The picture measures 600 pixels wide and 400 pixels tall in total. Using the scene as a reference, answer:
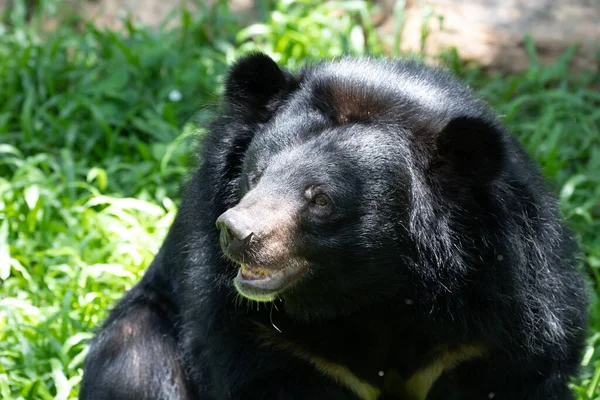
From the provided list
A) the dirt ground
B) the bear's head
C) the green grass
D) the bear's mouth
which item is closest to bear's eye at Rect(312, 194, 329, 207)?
the bear's head

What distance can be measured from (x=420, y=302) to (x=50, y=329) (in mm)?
2696

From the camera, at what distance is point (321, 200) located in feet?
13.7

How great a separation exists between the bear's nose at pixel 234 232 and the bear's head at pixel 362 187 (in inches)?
2.4

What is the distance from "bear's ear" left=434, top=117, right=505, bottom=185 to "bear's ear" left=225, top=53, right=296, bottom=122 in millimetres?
800

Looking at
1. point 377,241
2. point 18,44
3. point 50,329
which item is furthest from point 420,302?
point 18,44

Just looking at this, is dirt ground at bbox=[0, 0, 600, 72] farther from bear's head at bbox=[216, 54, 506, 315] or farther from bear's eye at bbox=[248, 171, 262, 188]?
bear's eye at bbox=[248, 171, 262, 188]

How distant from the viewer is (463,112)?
14.7 feet

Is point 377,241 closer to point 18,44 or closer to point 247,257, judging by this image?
point 247,257

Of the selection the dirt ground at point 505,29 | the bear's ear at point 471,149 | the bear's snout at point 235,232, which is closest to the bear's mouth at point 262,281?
the bear's snout at point 235,232

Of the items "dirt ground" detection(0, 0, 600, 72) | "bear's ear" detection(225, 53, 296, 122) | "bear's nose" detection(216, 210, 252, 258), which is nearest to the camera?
"bear's nose" detection(216, 210, 252, 258)

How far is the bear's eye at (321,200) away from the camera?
416cm

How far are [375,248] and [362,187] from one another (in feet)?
0.91

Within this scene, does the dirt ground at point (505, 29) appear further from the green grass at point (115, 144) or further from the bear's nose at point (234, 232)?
the bear's nose at point (234, 232)

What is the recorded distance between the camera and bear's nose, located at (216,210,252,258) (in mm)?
3867
